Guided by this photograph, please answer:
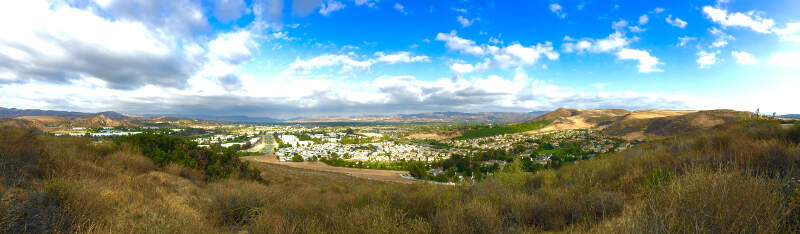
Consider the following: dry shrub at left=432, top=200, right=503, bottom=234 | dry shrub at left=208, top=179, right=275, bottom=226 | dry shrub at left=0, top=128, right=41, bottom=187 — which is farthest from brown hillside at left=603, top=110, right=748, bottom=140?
dry shrub at left=0, top=128, right=41, bottom=187

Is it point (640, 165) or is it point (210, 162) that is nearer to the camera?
point (640, 165)

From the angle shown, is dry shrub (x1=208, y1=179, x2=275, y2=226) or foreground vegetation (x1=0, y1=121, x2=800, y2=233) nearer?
foreground vegetation (x1=0, y1=121, x2=800, y2=233)

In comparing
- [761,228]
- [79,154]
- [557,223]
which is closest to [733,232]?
[761,228]

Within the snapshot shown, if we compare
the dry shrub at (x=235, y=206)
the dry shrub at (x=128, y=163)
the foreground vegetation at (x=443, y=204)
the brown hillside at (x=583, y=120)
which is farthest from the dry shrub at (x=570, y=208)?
the brown hillside at (x=583, y=120)

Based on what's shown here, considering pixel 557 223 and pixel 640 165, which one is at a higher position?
pixel 640 165

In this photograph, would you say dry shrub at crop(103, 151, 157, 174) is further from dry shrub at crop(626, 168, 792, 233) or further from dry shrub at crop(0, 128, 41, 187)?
dry shrub at crop(626, 168, 792, 233)

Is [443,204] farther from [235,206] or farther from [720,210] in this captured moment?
[235,206]

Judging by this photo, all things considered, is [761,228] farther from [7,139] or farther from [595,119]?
[595,119]

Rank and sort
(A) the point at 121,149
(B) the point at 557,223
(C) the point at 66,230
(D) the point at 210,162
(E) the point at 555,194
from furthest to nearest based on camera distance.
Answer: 1. (D) the point at 210,162
2. (A) the point at 121,149
3. (E) the point at 555,194
4. (B) the point at 557,223
5. (C) the point at 66,230
